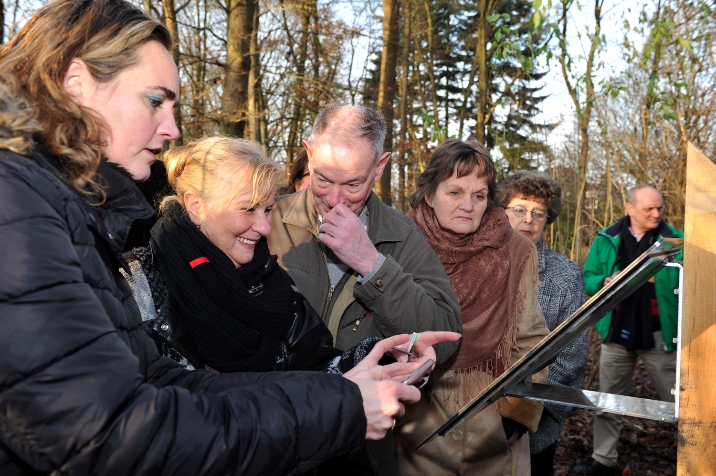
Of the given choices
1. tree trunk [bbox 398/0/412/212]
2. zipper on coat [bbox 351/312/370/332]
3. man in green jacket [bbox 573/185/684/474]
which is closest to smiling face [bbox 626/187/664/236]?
man in green jacket [bbox 573/185/684/474]

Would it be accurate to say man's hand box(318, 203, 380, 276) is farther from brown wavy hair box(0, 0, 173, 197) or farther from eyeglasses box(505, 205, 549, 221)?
eyeglasses box(505, 205, 549, 221)

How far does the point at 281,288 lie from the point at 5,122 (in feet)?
4.22

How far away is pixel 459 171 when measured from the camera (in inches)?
133

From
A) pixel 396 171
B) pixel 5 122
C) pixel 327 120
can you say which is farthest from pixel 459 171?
pixel 396 171

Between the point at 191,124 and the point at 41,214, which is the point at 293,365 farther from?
the point at 191,124

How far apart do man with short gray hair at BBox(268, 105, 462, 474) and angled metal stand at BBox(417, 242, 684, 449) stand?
50cm

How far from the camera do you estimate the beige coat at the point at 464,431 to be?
9.96 feet

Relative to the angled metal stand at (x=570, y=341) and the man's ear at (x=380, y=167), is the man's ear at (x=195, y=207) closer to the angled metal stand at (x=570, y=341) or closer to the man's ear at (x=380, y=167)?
the man's ear at (x=380, y=167)

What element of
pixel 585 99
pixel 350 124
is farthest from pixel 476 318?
pixel 585 99

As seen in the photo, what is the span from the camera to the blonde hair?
2371 mm

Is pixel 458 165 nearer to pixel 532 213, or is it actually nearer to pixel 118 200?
pixel 532 213

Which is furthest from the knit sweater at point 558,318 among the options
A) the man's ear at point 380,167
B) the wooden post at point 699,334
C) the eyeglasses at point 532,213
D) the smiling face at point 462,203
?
A: the wooden post at point 699,334

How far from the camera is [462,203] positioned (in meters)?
3.34

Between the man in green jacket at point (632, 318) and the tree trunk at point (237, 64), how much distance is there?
5.28 metres
